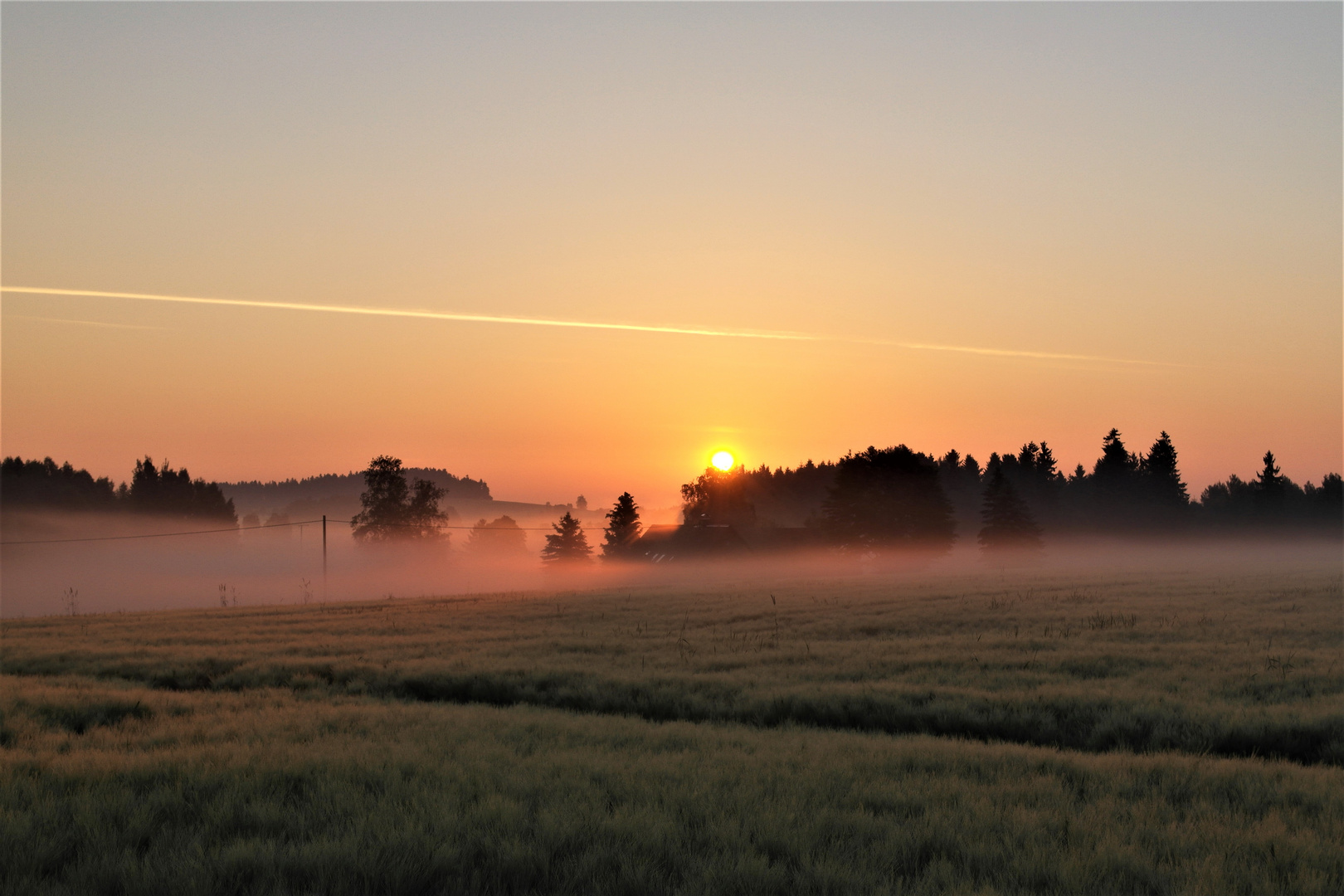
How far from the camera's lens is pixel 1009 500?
292 feet

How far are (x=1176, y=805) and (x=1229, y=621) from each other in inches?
677

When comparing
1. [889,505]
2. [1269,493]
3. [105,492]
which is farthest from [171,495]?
[1269,493]

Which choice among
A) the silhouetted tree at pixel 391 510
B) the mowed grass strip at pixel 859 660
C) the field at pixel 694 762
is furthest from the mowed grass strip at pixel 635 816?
the silhouetted tree at pixel 391 510

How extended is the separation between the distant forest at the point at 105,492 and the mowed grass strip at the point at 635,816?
12486 cm

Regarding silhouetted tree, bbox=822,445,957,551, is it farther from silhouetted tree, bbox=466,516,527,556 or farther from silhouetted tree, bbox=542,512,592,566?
silhouetted tree, bbox=466,516,527,556

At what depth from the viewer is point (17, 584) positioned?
99.6 metres

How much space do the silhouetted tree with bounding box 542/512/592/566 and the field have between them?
8858 centimetres

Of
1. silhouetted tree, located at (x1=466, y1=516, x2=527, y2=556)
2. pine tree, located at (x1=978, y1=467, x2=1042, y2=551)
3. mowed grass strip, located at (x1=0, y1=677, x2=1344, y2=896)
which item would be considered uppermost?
mowed grass strip, located at (x1=0, y1=677, x2=1344, y2=896)

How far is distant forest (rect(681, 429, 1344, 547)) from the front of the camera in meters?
77.8

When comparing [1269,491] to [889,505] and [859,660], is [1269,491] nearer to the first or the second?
[889,505]

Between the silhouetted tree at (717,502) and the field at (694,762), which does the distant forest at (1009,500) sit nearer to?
the silhouetted tree at (717,502)

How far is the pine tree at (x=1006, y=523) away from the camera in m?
86.3

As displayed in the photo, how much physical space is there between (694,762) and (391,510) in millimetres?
98339

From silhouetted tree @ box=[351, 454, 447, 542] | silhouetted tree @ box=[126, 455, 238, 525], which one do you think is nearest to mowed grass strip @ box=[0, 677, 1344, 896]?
silhouetted tree @ box=[351, 454, 447, 542]
